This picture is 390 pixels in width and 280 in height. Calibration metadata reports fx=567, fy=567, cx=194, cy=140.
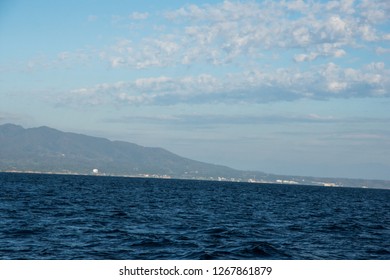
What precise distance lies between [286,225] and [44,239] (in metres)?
23.4

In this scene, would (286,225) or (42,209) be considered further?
(42,209)

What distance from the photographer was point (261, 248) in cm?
3491

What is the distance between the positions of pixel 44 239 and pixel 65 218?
13.5m

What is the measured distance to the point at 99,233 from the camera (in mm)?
39625
